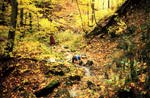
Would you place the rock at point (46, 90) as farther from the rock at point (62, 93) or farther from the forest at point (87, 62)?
the rock at point (62, 93)

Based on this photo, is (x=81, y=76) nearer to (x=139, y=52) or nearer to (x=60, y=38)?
(x=139, y=52)

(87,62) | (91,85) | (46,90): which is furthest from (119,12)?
(46,90)

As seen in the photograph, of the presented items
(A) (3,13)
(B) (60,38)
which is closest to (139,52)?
(A) (3,13)

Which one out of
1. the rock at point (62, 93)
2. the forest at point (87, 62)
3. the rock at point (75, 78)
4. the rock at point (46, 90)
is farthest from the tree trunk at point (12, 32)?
the rock at point (62, 93)

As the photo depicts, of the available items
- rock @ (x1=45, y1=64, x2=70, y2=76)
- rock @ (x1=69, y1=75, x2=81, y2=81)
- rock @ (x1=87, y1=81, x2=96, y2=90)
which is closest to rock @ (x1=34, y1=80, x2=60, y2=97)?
rock @ (x1=69, y1=75, x2=81, y2=81)

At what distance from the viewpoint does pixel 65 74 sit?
13.9m

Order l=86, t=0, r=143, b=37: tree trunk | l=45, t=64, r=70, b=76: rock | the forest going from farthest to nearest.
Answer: l=86, t=0, r=143, b=37: tree trunk, l=45, t=64, r=70, b=76: rock, the forest

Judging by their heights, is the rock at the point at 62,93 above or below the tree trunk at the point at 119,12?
below

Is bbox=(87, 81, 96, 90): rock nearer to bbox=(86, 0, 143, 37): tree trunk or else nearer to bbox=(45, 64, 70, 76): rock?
bbox=(45, 64, 70, 76): rock

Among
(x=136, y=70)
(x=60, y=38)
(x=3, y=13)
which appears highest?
(x=3, y=13)

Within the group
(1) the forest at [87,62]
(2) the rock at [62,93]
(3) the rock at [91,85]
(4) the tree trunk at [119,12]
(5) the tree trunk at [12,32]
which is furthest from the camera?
(4) the tree trunk at [119,12]

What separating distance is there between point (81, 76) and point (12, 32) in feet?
17.8

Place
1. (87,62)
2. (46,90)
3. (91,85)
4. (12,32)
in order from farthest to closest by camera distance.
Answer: (87,62)
(12,32)
(46,90)
(91,85)

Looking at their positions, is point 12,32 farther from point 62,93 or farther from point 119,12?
point 119,12
